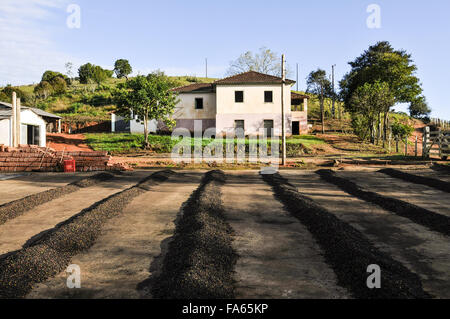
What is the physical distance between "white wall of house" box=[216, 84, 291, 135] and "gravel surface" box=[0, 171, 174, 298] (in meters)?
27.1

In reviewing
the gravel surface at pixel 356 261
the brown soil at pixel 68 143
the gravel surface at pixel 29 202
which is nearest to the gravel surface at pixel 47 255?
the gravel surface at pixel 29 202

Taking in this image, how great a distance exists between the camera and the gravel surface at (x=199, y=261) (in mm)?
4133

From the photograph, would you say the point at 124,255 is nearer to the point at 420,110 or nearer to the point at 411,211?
the point at 411,211

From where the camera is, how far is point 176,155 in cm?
2634

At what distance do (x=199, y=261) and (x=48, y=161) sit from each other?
17050mm

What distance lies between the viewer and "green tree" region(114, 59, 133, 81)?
8916 centimetres

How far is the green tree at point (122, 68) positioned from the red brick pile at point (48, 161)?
73143 millimetres

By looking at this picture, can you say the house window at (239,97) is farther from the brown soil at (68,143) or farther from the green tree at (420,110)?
the green tree at (420,110)

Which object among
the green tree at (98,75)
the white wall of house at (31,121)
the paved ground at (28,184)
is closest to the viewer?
the paved ground at (28,184)

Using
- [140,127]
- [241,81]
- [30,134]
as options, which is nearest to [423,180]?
[241,81]

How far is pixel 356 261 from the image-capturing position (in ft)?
16.3
